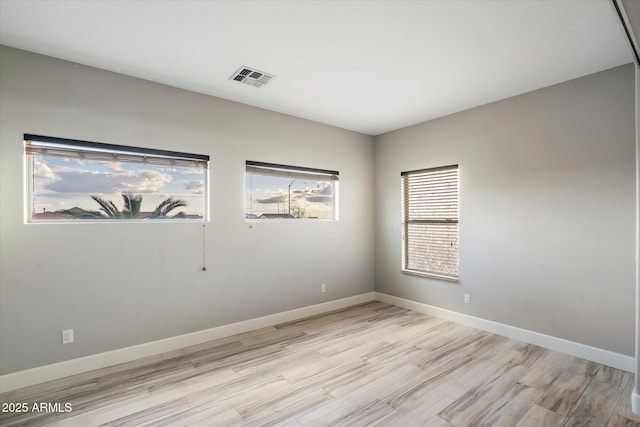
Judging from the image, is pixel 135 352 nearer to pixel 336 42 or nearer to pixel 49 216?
pixel 49 216

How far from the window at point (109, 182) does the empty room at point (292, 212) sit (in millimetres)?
20

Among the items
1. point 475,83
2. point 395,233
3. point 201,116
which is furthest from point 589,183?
point 201,116

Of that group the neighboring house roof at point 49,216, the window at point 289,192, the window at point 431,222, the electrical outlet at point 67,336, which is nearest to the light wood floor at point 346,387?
the electrical outlet at point 67,336

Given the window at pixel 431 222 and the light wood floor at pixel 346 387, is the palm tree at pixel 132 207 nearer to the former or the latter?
the light wood floor at pixel 346 387

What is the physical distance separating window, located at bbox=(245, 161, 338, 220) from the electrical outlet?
200 centimetres

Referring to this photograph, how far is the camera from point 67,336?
266 cm

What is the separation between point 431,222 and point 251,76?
10.0ft

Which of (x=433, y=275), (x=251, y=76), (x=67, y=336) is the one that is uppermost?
(x=251, y=76)

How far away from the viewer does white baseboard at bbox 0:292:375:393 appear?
2479 mm

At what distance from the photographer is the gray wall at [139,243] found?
2.50m

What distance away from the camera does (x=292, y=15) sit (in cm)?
212

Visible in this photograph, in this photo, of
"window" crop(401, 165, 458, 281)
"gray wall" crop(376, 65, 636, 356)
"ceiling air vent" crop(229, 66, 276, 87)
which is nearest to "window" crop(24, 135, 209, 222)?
"ceiling air vent" crop(229, 66, 276, 87)

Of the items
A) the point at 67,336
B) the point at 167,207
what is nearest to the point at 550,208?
the point at 167,207

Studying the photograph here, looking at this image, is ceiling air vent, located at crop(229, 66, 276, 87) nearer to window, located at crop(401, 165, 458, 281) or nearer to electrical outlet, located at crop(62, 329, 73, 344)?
window, located at crop(401, 165, 458, 281)
